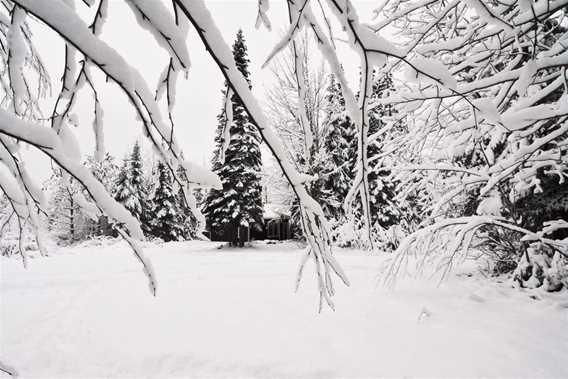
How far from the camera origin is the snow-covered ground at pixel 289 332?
9.33ft

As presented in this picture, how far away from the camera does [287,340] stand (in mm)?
3367

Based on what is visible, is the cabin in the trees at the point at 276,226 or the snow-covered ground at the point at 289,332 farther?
the cabin in the trees at the point at 276,226

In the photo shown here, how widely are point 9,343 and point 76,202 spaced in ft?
13.5

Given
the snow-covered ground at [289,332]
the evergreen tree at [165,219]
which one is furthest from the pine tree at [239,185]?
the snow-covered ground at [289,332]

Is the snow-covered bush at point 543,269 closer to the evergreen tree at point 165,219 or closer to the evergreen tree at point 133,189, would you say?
the evergreen tree at point 165,219

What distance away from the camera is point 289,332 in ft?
11.6

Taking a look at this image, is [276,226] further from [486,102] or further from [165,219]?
[486,102]

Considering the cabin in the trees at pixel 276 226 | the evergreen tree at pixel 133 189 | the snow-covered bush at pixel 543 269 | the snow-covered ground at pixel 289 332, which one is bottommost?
the snow-covered ground at pixel 289 332

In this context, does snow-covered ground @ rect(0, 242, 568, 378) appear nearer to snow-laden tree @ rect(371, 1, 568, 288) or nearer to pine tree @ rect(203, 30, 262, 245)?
snow-laden tree @ rect(371, 1, 568, 288)

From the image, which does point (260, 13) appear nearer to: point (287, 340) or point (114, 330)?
point (287, 340)

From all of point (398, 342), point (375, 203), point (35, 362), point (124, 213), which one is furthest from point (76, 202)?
point (375, 203)

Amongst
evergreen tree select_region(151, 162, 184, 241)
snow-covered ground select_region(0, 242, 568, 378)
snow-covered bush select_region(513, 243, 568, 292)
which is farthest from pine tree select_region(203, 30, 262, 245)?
snow-covered bush select_region(513, 243, 568, 292)

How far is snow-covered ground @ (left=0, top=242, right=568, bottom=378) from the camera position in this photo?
2844 mm

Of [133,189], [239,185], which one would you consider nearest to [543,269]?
[239,185]
